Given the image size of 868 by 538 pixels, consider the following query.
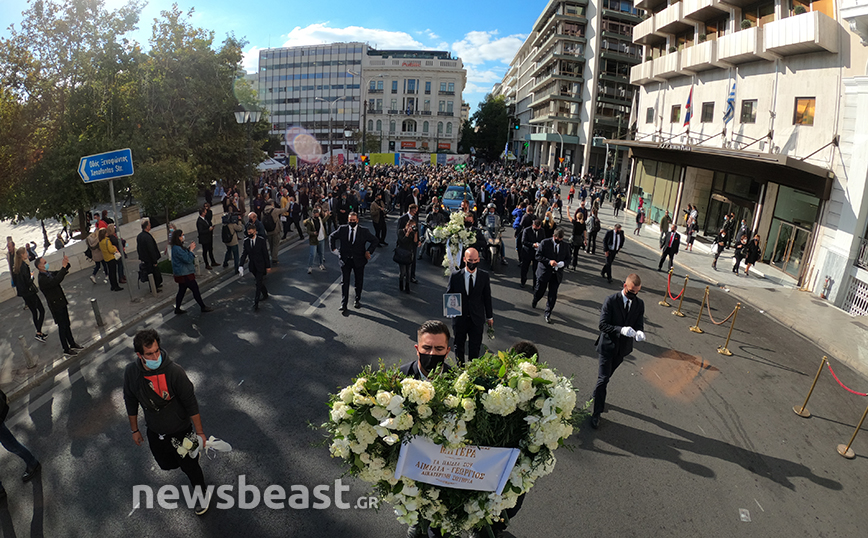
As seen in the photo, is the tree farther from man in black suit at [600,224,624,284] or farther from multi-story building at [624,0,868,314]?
man in black suit at [600,224,624,284]

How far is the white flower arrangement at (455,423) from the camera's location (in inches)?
116

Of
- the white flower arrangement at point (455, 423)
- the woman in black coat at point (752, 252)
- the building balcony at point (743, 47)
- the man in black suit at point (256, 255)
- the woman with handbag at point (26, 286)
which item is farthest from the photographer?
the building balcony at point (743, 47)

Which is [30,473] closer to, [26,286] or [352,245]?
[26,286]

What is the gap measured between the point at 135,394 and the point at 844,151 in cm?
1775

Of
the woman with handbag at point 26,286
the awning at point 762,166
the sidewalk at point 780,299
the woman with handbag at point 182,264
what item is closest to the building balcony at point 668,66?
the awning at point 762,166

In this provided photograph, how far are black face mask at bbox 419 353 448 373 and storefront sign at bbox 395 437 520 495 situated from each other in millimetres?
947

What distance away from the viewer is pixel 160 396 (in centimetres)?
404

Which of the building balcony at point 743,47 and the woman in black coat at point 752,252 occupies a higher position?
the building balcony at point 743,47

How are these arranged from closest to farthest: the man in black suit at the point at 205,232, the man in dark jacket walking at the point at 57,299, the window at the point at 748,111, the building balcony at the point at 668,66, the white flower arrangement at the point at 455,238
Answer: the man in dark jacket walking at the point at 57,299 < the white flower arrangement at the point at 455,238 < the man in black suit at the point at 205,232 < the window at the point at 748,111 < the building balcony at the point at 668,66

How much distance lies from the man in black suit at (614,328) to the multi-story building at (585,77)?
52660 millimetres

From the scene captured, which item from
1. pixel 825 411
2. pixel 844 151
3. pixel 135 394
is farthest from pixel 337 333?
pixel 844 151

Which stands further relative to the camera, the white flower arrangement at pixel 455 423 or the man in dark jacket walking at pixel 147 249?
the man in dark jacket walking at pixel 147 249

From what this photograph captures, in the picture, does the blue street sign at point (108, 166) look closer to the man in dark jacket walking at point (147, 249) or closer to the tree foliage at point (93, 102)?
the man in dark jacket walking at point (147, 249)

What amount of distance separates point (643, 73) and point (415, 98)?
2726 inches
